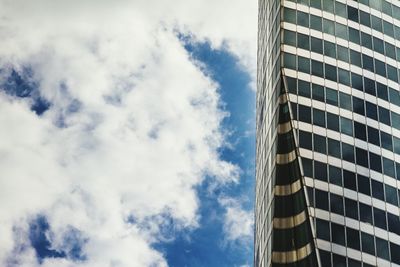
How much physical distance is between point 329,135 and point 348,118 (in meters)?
3.96

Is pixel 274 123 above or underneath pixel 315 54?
underneath

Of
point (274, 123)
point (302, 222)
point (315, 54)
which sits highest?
point (315, 54)

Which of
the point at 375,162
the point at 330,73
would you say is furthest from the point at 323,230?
the point at 330,73

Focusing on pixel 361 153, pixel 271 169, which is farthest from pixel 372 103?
pixel 271 169

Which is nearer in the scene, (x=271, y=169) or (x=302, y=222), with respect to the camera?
(x=302, y=222)

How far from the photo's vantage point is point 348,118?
89375mm

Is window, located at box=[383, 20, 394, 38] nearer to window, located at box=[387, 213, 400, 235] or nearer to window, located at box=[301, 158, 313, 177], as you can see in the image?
window, located at box=[301, 158, 313, 177]

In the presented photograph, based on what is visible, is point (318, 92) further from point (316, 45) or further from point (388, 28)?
point (388, 28)

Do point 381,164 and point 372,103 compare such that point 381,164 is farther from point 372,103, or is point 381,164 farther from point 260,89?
point 260,89

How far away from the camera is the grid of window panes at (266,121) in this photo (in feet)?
294

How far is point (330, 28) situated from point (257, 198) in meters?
24.0

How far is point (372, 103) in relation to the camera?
300 feet

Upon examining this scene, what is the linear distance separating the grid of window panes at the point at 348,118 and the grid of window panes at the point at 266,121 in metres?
3.23

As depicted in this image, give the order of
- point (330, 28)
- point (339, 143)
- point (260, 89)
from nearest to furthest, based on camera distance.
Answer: point (339, 143) < point (330, 28) < point (260, 89)
